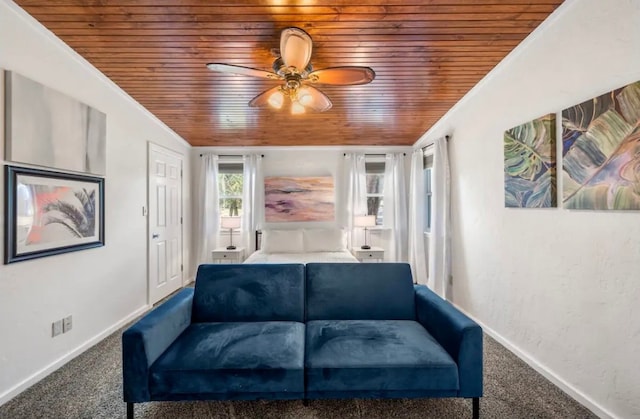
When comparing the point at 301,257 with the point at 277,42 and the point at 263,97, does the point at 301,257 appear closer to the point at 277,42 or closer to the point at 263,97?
the point at 263,97

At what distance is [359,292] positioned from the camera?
7.54 feet

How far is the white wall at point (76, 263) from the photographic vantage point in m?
1.97

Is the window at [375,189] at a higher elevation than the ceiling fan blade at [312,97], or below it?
below

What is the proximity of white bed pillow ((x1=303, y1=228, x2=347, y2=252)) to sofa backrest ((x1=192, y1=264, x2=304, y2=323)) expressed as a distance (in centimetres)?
229

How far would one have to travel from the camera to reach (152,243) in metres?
3.77

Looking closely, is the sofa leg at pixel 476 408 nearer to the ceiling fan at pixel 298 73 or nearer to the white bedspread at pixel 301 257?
the ceiling fan at pixel 298 73

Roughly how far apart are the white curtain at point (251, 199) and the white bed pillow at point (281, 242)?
379 millimetres

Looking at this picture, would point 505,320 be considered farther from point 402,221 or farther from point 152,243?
point 152,243

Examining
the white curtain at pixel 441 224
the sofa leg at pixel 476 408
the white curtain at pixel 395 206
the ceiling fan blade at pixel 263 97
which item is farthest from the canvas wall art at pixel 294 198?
the sofa leg at pixel 476 408

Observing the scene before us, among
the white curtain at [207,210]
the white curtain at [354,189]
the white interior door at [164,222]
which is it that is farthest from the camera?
the white curtain at [354,189]

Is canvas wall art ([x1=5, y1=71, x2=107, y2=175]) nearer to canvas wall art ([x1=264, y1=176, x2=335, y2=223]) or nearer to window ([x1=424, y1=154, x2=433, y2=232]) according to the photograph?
canvas wall art ([x1=264, y1=176, x2=335, y2=223])

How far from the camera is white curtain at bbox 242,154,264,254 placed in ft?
16.4

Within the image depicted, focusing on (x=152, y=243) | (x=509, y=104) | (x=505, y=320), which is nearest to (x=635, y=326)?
(x=505, y=320)

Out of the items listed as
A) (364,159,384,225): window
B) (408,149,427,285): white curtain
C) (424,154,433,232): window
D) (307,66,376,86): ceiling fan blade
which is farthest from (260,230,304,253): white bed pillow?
(307,66,376,86): ceiling fan blade
